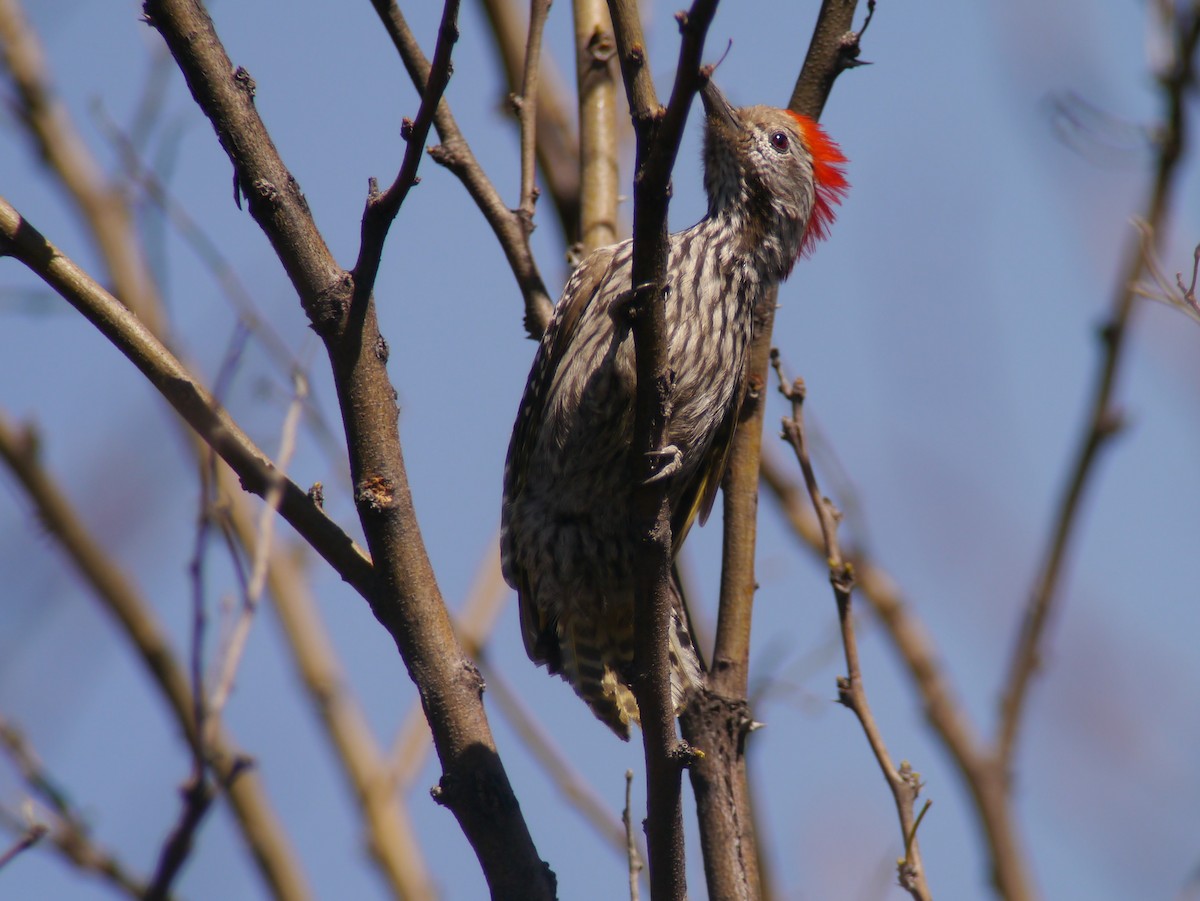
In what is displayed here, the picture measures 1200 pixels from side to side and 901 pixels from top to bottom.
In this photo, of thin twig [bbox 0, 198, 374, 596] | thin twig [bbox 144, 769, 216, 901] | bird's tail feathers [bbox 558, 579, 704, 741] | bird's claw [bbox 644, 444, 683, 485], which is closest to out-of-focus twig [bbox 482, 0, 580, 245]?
bird's tail feathers [bbox 558, 579, 704, 741]

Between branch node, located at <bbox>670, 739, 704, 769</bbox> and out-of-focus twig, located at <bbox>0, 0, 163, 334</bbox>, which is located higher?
out-of-focus twig, located at <bbox>0, 0, 163, 334</bbox>

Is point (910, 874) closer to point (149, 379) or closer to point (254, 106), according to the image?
point (149, 379)

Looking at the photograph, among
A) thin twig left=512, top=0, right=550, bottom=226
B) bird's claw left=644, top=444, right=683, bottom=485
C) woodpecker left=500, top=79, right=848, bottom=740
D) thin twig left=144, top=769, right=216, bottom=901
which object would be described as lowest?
thin twig left=144, top=769, right=216, bottom=901

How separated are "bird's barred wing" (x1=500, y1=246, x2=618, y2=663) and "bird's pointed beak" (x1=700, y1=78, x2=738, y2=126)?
1059 mm

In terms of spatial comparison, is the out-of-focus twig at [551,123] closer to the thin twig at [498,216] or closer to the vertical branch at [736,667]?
the thin twig at [498,216]

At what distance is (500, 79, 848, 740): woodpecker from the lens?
4.39 meters

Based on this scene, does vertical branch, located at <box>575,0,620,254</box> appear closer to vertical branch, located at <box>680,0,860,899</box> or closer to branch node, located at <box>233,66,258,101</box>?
vertical branch, located at <box>680,0,860,899</box>

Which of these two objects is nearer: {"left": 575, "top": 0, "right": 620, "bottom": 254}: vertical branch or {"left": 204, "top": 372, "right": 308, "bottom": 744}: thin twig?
{"left": 204, "top": 372, "right": 308, "bottom": 744}: thin twig

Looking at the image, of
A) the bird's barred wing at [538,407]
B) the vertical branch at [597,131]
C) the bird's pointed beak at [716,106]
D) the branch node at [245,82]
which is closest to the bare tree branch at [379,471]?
the branch node at [245,82]

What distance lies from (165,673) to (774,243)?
3574mm

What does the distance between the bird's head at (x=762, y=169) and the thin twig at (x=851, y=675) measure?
3.84 ft

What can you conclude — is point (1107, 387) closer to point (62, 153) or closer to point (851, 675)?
point (851, 675)

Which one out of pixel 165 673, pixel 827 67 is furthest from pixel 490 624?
pixel 827 67

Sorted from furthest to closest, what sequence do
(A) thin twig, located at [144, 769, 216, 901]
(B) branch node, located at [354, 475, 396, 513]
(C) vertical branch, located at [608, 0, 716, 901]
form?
(B) branch node, located at [354, 475, 396, 513], (C) vertical branch, located at [608, 0, 716, 901], (A) thin twig, located at [144, 769, 216, 901]
